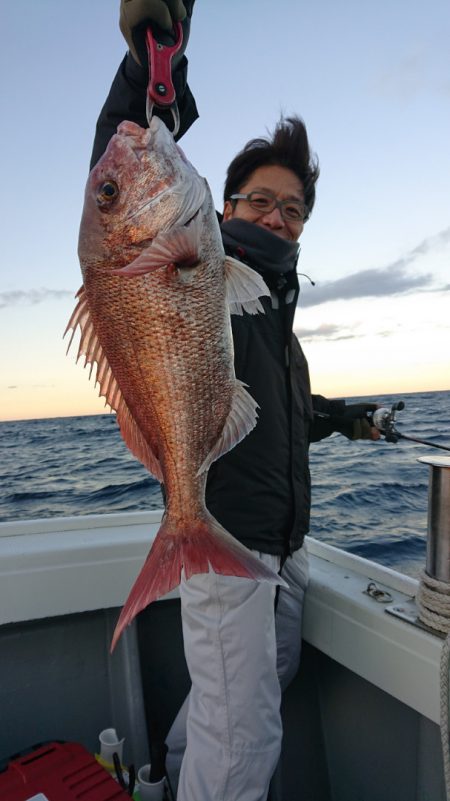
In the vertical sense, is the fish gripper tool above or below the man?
above

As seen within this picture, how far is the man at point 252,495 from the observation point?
66.3 inches

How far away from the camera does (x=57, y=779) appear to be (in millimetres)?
1847

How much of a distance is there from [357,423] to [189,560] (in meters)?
1.53

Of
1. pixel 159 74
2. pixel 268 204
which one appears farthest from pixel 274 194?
pixel 159 74

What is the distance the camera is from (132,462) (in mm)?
14211

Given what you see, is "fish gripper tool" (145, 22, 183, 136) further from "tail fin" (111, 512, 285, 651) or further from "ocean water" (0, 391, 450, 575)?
"ocean water" (0, 391, 450, 575)

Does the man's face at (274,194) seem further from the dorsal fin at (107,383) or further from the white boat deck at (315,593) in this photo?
Result: the white boat deck at (315,593)

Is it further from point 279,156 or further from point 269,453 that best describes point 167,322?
point 279,156

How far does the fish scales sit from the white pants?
1.14 feet

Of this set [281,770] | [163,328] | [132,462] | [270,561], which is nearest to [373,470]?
[132,462]

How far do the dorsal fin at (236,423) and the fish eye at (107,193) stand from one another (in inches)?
23.6

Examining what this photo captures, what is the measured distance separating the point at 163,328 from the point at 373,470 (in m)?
9.16

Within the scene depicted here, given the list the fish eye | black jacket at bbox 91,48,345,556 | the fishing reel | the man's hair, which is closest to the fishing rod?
the fishing reel

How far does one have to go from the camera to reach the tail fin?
4.56 ft
